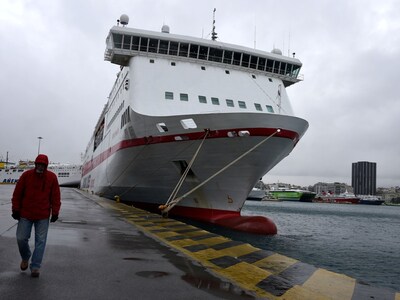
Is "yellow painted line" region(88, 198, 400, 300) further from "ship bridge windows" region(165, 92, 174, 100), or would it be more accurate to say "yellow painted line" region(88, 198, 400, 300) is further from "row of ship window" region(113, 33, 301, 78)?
"row of ship window" region(113, 33, 301, 78)

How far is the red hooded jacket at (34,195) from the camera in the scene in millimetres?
4863

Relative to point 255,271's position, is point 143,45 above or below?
above

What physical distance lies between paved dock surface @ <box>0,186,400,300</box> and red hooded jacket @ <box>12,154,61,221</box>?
30.4 inches

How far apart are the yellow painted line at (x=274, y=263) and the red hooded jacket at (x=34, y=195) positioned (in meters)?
3.61

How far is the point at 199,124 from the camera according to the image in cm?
1516

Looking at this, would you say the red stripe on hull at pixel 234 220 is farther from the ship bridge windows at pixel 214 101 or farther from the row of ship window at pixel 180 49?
the row of ship window at pixel 180 49

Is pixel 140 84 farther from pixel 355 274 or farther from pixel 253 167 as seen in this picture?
pixel 355 274

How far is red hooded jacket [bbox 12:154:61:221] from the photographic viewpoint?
4.86 meters

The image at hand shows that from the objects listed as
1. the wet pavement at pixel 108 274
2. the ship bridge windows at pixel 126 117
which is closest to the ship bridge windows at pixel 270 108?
the ship bridge windows at pixel 126 117

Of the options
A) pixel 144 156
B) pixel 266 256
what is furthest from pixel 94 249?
pixel 144 156

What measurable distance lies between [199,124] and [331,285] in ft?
33.7

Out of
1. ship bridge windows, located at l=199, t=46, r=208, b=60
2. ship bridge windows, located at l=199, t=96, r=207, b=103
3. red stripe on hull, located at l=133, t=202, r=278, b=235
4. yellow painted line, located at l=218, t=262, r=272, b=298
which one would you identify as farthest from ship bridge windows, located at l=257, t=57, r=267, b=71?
yellow painted line, located at l=218, t=262, r=272, b=298

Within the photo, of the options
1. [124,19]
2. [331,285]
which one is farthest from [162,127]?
[331,285]

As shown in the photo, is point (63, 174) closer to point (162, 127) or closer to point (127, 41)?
point (127, 41)
